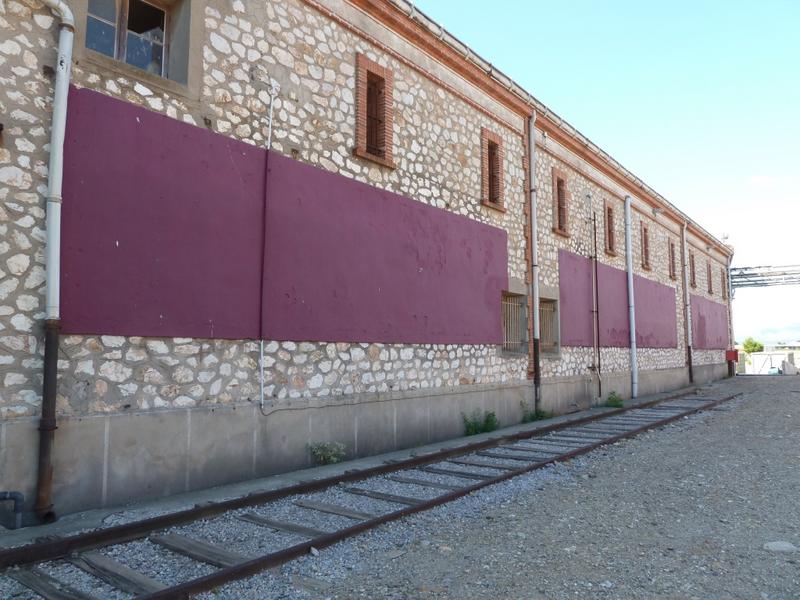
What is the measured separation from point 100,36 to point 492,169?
25.3 feet

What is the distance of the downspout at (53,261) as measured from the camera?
4602 millimetres

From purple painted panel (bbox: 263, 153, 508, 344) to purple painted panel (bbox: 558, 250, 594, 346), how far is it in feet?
10.7

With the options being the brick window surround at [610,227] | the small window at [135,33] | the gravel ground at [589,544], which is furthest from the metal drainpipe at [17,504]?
the brick window surround at [610,227]

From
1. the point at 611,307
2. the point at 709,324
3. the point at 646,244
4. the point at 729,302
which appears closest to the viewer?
the point at 611,307

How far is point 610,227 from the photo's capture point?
1705cm

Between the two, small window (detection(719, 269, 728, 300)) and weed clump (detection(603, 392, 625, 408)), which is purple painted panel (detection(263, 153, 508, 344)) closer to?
weed clump (detection(603, 392, 625, 408))

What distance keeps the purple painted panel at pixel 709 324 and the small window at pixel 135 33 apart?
925 inches

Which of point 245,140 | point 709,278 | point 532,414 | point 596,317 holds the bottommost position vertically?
point 532,414

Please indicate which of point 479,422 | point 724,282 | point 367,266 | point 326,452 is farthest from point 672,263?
point 326,452

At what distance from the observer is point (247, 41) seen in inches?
266

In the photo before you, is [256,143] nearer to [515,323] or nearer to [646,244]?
[515,323]

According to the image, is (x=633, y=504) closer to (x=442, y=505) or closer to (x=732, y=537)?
(x=732, y=537)

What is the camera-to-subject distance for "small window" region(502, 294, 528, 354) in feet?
38.1

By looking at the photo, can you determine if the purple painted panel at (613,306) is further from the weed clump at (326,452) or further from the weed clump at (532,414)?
the weed clump at (326,452)
